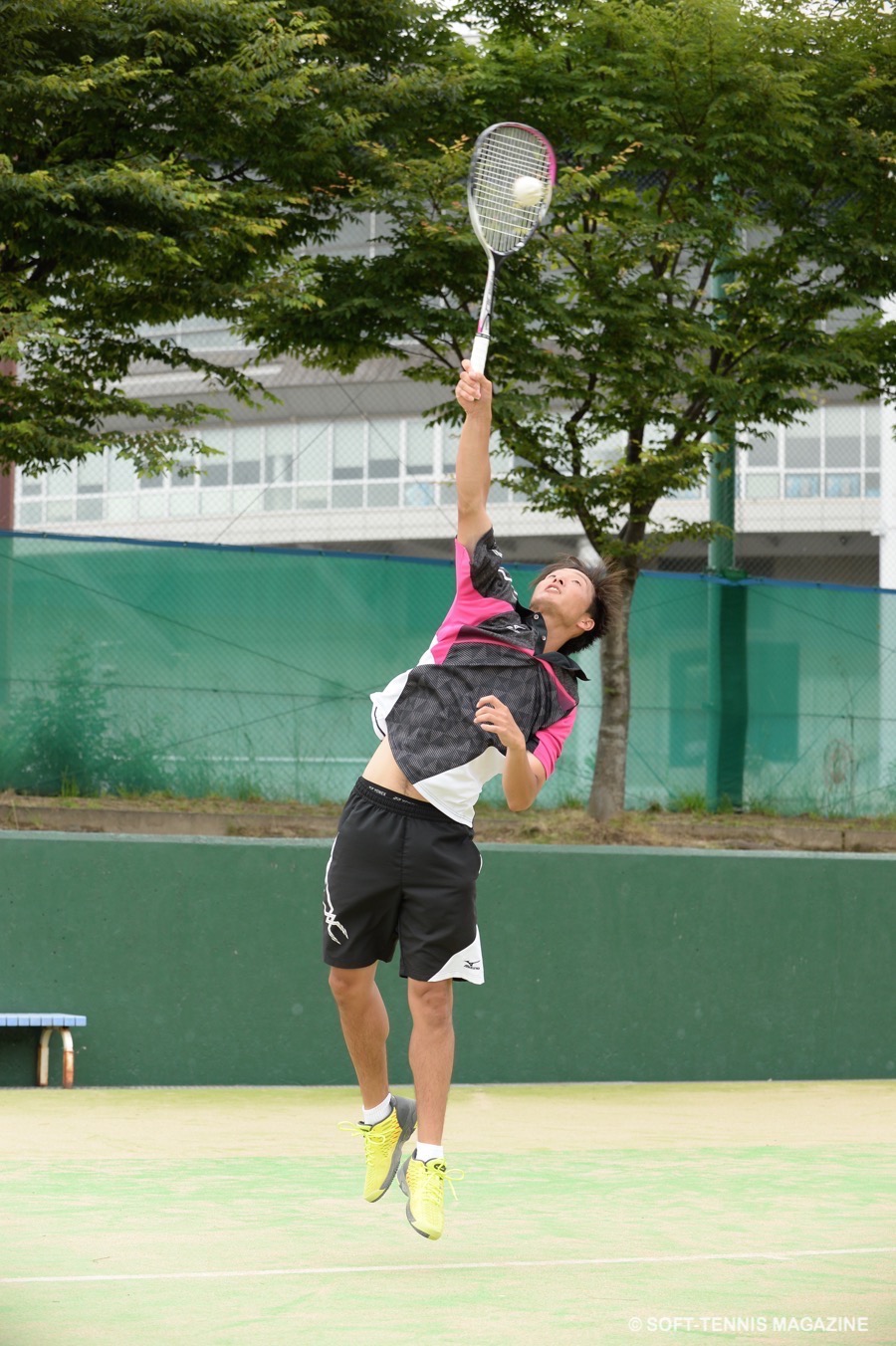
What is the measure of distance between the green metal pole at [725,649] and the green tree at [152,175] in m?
3.11

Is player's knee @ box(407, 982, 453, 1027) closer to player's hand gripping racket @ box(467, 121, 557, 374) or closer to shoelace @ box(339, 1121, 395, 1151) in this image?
shoelace @ box(339, 1121, 395, 1151)

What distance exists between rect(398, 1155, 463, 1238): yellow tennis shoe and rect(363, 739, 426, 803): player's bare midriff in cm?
92

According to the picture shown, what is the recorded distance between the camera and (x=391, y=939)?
434cm

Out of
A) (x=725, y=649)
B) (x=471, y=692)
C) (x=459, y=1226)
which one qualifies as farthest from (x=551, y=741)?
(x=725, y=649)

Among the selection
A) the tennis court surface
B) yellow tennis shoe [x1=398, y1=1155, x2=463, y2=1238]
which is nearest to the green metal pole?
the tennis court surface

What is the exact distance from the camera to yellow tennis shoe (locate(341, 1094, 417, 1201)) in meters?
4.31

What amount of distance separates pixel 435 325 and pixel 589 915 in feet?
15.4

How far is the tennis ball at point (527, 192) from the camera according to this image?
529 cm

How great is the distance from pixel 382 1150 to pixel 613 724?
24.3 feet

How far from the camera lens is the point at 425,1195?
3.96 m

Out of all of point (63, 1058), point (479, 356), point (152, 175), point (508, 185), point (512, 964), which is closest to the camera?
point (479, 356)

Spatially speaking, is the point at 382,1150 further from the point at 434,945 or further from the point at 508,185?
the point at 508,185

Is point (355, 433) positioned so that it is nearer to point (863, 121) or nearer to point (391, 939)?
point (863, 121)

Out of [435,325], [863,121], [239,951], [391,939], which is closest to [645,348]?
[435,325]
